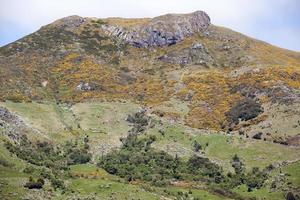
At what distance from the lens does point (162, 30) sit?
6880 inches

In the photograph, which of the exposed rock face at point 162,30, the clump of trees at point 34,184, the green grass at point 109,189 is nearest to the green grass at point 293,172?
the green grass at point 109,189

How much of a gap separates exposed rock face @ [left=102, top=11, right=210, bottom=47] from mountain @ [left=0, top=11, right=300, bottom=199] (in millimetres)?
359

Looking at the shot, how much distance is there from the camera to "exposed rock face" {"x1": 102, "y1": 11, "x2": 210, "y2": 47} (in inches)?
6796

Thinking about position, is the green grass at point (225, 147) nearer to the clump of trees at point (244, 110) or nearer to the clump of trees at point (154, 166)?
the clump of trees at point (154, 166)

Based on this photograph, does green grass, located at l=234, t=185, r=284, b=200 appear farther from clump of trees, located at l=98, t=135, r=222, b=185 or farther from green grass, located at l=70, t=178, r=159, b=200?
green grass, located at l=70, t=178, r=159, b=200

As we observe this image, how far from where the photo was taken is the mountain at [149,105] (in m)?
85.5

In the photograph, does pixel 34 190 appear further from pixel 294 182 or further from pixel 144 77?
pixel 144 77

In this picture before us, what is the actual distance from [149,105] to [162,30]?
50946 millimetres

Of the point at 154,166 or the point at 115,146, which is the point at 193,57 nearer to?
the point at 115,146

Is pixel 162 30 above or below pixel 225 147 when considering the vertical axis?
above

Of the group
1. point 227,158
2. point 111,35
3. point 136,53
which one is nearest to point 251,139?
point 227,158

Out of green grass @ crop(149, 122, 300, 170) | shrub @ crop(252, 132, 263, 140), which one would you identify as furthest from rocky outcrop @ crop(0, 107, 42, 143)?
shrub @ crop(252, 132, 263, 140)

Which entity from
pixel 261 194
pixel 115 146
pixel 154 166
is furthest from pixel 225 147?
pixel 115 146

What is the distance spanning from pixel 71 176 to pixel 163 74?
7507 centimetres
